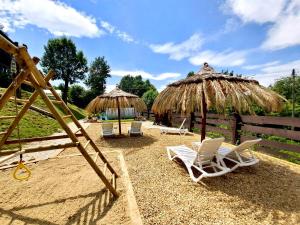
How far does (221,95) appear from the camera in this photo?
421 centimetres

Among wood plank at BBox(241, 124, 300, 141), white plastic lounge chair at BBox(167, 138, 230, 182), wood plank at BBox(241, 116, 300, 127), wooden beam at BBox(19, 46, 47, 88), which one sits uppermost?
wooden beam at BBox(19, 46, 47, 88)

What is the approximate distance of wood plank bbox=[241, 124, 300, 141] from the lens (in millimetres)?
5992

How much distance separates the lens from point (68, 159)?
20.4ft

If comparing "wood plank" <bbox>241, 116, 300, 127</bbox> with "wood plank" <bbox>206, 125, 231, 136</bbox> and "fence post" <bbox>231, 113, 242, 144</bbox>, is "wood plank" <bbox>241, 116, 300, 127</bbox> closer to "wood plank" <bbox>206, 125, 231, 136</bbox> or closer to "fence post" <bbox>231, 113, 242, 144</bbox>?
"fence post" <bbox>231, 113, 242, 144</bbox>

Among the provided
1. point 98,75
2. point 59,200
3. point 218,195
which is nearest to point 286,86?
point 218,195

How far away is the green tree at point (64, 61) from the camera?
1298 inches

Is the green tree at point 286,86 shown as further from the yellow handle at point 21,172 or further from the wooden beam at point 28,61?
the wooden beam at point 28,61

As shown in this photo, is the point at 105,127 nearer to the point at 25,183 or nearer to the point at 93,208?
the point at 25,183

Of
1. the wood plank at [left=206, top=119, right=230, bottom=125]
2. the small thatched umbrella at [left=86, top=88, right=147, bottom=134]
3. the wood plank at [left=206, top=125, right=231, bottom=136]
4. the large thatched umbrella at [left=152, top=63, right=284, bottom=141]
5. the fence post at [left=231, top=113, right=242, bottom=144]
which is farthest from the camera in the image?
the small thatched umbrella at [left=86, top=88, right=147, bottom=134]

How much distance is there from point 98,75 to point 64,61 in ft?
39.4

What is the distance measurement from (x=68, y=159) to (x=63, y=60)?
31879mm

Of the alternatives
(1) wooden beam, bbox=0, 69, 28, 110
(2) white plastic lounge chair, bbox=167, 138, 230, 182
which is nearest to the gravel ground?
(2) white plastic lounge chair, bbox=167, 138, 230, 182

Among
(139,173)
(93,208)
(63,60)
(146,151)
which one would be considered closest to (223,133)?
(146,151)

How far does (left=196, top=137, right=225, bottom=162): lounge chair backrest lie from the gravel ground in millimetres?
527
